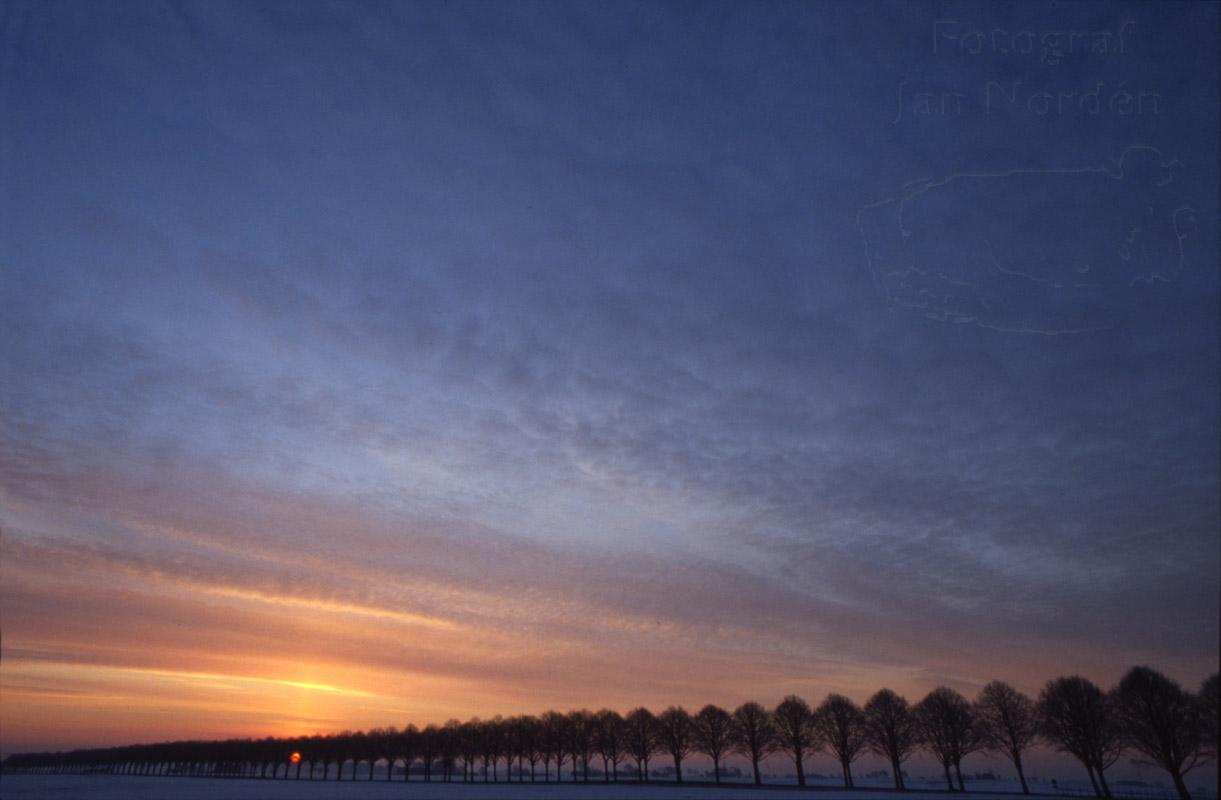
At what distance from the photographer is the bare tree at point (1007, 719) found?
88.8 meters

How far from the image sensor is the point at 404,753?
19762cm

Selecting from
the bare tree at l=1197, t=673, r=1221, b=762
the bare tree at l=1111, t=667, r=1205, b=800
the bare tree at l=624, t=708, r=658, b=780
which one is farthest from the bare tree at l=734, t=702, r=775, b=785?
the bare tree at l=1197, t=673, r=1221, b=762

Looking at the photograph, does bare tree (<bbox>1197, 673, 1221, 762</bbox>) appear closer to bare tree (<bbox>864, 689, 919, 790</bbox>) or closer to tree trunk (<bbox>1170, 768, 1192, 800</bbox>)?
tree trunk (<bbox>1170, 768, 1192, 800</bbox>)

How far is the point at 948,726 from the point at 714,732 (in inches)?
1789

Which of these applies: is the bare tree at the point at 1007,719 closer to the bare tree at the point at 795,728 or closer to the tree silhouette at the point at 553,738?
the bare tree at the point at 795,728

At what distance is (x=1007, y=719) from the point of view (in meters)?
90.4

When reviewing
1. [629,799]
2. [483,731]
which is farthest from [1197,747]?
[483,731]

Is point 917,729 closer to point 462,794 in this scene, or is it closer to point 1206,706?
point 1206,706

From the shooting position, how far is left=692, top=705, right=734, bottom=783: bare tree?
403 ft

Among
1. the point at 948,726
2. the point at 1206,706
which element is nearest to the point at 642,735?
the point at 948,726

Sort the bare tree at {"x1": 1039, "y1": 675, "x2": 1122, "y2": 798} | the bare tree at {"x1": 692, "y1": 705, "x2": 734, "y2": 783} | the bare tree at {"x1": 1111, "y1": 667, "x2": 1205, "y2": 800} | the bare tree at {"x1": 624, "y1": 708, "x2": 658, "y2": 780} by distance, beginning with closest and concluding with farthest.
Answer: the bare tree at {"x1": 1111, "y1": 667, "x2": 1205, "y2": 800}
the bare tree at {"x1": 1039, "y1": 675, "x2": 1122, "y2": 798}
the bare tree at {"x1": 692, "y1": 705, "x2": 734, "y2": 783}
the bare tree at {"x1": 624, "y1": 708, "x2": 658, "y2": 780}

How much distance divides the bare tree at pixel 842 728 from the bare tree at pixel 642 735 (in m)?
38.8

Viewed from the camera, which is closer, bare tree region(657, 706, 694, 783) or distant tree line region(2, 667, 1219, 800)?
distant tree line region(2, 667, 1219, 800)

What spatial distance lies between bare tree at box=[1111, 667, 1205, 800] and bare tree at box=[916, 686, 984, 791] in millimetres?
22201
